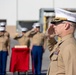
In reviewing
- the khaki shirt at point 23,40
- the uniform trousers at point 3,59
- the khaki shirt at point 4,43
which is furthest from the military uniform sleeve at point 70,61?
the khaki shirt at point 23,40

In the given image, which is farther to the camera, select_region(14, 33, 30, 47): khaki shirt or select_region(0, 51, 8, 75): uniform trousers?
select_region(14, 33, 30, 47): khaki shirt

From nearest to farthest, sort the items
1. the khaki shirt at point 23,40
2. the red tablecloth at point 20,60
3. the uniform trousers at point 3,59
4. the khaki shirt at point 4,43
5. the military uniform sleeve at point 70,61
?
the military uniform sleeve at point 70,61, the red tablecloth at point 20,60, the khaki shirt at point 4,43, the uniform trousers at point 3,59, the khaki shirt at point 23,40

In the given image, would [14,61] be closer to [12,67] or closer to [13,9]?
[12,67]

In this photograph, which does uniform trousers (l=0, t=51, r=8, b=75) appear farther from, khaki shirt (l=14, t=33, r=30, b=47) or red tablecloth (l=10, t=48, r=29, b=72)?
khaki shirt (l=14, t=33, r=30, b=47)

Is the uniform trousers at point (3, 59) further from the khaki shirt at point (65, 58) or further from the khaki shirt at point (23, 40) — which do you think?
the khaki shirt at point (65, 58)

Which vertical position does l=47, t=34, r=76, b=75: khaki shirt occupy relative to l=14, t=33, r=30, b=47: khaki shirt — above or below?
above

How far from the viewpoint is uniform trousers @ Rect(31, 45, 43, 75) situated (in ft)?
34.7

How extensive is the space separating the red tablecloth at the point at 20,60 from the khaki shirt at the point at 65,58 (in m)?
6.34

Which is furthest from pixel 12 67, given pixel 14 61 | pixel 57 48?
pixel 57 48

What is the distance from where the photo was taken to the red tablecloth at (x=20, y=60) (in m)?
10.0

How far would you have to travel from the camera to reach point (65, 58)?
342 centimetres

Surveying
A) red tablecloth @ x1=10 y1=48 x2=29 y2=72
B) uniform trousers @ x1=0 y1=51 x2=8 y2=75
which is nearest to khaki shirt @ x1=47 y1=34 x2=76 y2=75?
red tablecloth @ x1=10 y1=48 x2=29 y2=72

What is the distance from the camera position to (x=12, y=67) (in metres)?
10.1

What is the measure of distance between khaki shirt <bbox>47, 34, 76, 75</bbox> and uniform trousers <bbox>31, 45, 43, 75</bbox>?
685cm
